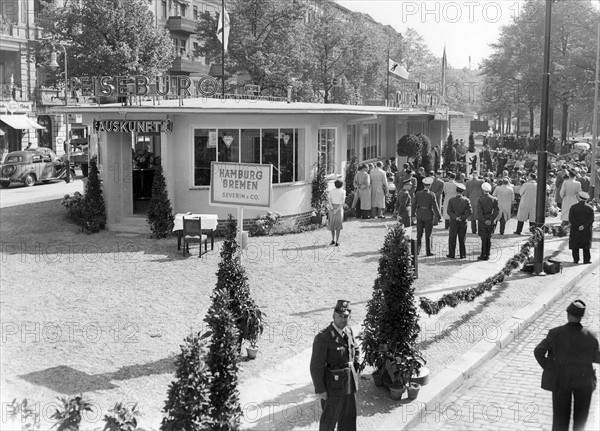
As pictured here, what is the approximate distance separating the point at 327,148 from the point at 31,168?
53.8ft

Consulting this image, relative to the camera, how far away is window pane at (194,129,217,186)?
1962 cm

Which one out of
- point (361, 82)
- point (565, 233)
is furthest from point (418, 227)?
point (361, 82)

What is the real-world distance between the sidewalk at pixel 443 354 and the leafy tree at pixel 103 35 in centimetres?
2874

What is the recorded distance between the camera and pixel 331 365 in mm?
7164

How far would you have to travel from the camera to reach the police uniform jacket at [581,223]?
1662cm

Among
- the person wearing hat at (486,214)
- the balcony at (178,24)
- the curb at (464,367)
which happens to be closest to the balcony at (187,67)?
the balcony at (178,24)

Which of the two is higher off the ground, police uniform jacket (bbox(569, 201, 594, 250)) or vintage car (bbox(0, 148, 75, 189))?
vintage car (bbox(0, 148, 75, 189))

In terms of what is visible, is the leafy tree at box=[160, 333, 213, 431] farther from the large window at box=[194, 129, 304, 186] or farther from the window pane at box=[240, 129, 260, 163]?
the window pane at box=[240, 129, 260, 163]

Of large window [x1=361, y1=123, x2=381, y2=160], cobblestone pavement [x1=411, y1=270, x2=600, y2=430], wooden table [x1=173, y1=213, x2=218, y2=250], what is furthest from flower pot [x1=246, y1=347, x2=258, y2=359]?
large window [x1=361, y1=123, x2=381, y2=160]

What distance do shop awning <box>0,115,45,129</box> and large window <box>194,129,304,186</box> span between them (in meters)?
29.6

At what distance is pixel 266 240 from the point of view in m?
19.3

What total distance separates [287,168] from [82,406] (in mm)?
15050

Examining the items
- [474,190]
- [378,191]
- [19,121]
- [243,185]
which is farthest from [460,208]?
[19,121]

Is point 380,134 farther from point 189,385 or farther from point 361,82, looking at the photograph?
point 189,385
